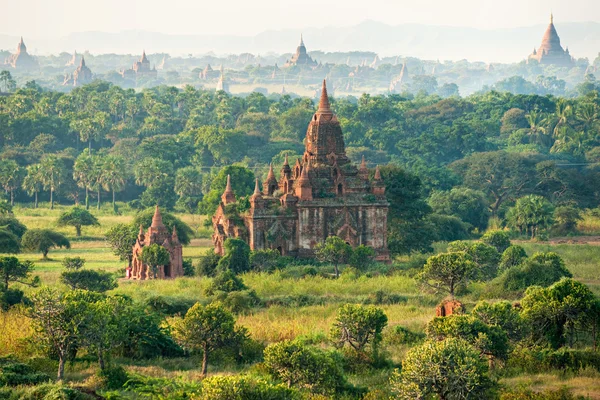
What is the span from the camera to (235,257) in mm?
60188

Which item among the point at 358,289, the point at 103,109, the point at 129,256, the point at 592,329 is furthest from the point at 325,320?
the point at 103,109

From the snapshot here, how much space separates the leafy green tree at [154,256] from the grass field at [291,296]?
1.37 meters

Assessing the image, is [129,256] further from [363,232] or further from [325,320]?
[325,320]

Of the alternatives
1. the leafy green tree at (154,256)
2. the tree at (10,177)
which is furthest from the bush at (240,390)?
the tree at (10,177)

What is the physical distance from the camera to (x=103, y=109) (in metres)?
141

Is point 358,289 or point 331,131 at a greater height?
point 331,131

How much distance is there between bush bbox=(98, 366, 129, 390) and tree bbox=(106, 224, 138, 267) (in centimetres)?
2499

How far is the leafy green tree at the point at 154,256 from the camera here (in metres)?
59.5

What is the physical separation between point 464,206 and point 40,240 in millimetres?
27978

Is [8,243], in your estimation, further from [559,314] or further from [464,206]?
[559,314]

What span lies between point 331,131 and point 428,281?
12.9m

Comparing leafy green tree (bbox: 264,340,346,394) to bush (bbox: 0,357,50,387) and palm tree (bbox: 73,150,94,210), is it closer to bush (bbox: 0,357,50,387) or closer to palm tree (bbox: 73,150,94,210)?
bush (bbox: 0,357,50,387)

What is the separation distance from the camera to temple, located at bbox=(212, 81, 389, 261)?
62.6 m

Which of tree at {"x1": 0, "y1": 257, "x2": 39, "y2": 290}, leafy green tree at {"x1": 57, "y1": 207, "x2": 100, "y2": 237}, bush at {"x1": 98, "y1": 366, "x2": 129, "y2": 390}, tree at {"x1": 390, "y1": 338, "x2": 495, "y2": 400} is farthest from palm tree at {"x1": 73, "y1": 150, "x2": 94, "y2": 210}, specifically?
tree at {"x1": 390, "y1": 338, "x2": 495, "y2": 400}
